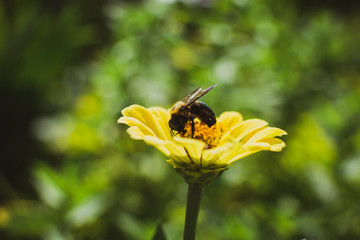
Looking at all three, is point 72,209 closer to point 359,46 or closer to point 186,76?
point 186,76

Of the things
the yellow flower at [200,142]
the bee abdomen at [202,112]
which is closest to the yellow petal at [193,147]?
the yellow flower at [200,142]

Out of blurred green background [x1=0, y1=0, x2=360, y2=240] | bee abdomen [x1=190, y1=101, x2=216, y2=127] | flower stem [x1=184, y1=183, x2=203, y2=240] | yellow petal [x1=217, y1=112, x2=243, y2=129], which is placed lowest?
flower stem [x1=184, y1=183, x2=203, y2=240]

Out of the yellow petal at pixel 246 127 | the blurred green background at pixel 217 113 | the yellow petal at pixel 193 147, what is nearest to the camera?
the yellow petal at pixel 193 147

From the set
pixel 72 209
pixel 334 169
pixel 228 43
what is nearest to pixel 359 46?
pixel 228 43

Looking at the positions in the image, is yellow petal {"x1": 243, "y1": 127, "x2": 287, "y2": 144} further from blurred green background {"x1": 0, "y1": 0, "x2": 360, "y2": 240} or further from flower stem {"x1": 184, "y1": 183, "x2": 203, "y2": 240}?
blurred green background {"x1": 0, "y1": 0, "x2": 360, "y2": 240}

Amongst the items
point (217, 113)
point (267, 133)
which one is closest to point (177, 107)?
point (267, 133)

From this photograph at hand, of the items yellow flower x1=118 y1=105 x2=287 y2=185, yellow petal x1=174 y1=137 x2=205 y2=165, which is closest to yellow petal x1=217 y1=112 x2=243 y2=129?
yellow flower x1=118 y1=105 x2=287 y2=185

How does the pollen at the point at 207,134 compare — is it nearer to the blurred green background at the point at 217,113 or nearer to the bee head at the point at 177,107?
the bee head at the point at 177,107
